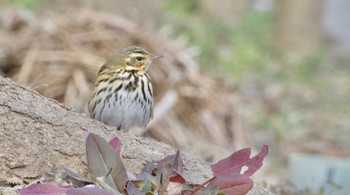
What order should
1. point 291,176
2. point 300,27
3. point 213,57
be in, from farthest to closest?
point 300,27 < point 213,57 < point 291,176

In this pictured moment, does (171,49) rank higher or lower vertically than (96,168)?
higher

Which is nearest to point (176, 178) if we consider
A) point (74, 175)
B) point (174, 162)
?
point (174, 162)

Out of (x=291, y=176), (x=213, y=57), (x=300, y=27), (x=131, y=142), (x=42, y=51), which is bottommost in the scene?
(x=131, y=142)

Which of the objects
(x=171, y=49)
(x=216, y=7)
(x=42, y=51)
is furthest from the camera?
(x=216, y=7)

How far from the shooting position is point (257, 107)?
12234 mm

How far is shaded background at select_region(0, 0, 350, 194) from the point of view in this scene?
26.5 feet

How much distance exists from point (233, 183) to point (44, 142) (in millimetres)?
806

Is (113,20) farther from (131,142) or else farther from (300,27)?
(300,27)

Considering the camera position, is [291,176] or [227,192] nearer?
[227,192]

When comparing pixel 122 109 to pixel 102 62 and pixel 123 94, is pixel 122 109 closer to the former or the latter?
pixel 123 94

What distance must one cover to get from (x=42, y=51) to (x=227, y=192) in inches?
205

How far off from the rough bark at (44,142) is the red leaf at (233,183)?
0.43 metres

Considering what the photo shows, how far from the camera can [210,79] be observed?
953cm

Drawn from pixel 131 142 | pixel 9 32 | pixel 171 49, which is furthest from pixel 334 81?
pixel 131 142
